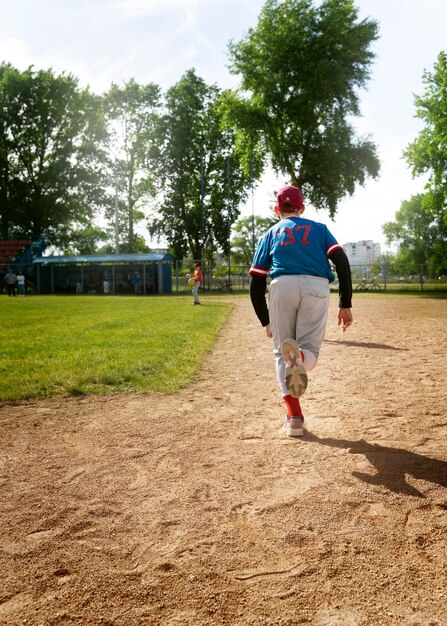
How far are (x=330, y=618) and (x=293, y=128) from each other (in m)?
40.7

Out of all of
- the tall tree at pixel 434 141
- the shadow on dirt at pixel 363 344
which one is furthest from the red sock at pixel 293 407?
the tall tree at pixel 434 141

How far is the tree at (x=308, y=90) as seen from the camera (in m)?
36.9

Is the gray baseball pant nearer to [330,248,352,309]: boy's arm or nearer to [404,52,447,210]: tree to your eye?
[330,248,352,309]: boy's arm

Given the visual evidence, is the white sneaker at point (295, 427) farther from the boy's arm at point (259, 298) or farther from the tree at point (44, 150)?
the tree at point (44, 150)

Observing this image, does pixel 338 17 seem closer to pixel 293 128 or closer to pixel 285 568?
pixel 293 128

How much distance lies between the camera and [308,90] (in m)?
36.1

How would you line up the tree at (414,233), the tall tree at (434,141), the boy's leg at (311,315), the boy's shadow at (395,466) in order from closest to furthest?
the boy's shadow at (395,466)
the boy's leg at (311,315)
the tall tree at (434,141)
the tree at (414,233)

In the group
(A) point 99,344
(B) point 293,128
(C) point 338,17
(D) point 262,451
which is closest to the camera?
(D) point 262,451

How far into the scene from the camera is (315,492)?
127 inches

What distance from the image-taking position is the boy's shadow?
11.1 feet

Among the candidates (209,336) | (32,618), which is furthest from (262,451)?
(209,336)

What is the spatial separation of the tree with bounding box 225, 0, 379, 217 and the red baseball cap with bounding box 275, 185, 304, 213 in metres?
34.8

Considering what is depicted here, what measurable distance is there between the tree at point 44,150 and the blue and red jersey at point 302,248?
50711mm

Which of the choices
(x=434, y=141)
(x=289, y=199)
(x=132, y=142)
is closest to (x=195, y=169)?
(x=132, y=142)
